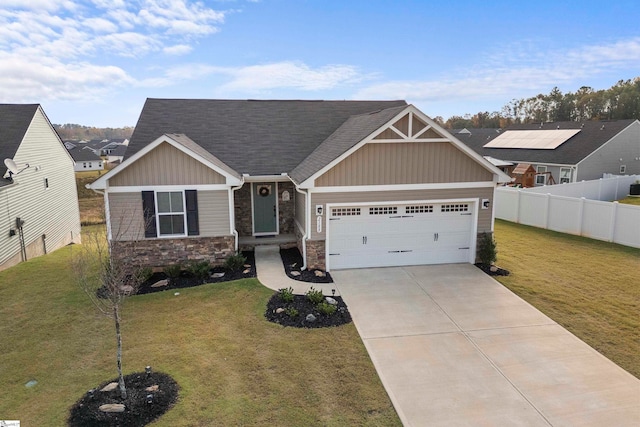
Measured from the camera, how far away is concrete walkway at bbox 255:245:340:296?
Answer: 11.0m

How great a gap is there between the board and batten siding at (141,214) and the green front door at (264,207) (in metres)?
2.65

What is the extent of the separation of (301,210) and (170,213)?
4.09 metres

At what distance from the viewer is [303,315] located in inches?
366

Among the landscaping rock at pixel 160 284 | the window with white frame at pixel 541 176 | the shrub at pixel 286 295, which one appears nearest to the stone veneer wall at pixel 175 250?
the landscaping rock at pixel 160 284

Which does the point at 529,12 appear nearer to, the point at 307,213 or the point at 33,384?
the point at 307,213

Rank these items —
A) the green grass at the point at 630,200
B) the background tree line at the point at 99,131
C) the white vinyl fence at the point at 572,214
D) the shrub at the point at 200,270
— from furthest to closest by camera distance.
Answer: the background tree line at the point at 99,131 → the green grass at the point at 630,200 → the white vinyl fence at the point at 572,214 → the shrub at the point at 200,270

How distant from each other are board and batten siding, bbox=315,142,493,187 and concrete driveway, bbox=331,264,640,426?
10.3ft

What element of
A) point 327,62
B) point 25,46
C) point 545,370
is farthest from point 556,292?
point 25,46

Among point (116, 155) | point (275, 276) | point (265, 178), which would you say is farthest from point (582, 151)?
point (116, 155)

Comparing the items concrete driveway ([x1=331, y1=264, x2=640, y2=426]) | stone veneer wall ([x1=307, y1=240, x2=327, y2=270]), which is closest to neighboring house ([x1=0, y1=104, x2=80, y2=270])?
stone veneer wall ([x1=307, y1=240, x2=327, y2=270])

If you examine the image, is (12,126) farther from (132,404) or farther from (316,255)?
(132,404)

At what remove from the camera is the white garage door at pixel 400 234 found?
40.7 ft

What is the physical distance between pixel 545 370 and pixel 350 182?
6.78 meters

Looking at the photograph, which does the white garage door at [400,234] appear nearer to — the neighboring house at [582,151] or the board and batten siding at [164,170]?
the board and batten siding at [164,170]
